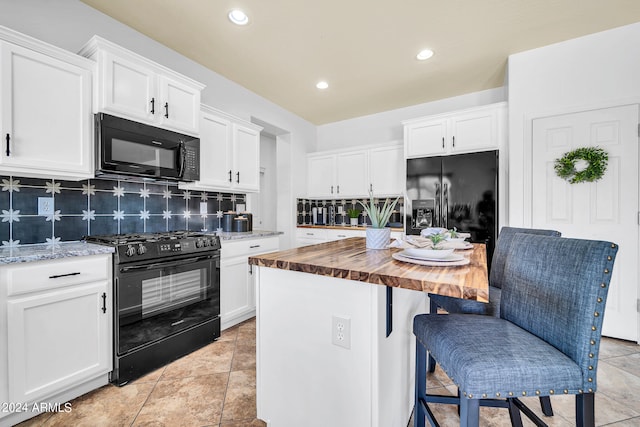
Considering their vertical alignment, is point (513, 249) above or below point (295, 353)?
above

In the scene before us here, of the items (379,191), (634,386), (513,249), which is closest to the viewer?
(513,249)

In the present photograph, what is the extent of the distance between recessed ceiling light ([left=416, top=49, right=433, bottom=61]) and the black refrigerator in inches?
44.5

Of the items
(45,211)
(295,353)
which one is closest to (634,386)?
(295,353)

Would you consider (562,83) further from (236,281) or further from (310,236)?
(236,281)

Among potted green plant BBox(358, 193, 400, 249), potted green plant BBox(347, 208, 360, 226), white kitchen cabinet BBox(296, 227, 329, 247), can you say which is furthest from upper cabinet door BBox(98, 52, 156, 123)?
potted green plant BBox(347, 208, 360, 226)

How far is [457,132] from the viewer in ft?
10.9

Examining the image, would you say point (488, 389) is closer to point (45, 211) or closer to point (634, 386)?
point (634, 386)

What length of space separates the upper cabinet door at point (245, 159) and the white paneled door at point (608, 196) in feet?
10.2

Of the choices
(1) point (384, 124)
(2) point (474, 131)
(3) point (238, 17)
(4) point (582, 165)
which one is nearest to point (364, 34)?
(3) point (238, 17)

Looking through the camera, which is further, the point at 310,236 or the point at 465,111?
the point at 310,236

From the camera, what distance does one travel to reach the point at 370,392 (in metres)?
1.05

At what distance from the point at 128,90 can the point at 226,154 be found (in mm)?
1049

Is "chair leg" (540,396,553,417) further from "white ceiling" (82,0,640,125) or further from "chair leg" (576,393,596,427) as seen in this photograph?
"white ceiling" (82,0,640,125)

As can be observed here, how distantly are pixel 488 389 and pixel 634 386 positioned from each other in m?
1.97
